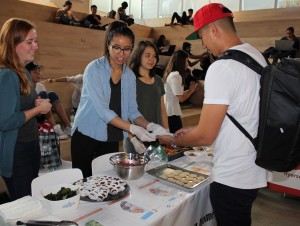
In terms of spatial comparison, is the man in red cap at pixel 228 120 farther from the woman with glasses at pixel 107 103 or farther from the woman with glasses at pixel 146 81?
the woman with glasses at pixel 146 81

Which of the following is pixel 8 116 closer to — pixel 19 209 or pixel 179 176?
pixel 19 209

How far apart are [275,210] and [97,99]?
1.96 metres

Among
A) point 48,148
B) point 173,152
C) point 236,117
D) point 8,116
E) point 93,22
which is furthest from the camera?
point 93,22

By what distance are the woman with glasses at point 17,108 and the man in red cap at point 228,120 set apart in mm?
872

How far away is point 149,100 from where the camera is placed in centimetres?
225

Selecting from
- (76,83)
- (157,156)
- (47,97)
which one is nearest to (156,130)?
(157,156)

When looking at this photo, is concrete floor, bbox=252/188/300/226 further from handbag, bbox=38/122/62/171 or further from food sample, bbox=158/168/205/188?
handbag, bbox=38/122/62/171

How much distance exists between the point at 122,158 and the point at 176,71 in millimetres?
1830

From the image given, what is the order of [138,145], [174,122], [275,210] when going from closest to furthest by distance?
[138,145]
[275,210]
[174,122]

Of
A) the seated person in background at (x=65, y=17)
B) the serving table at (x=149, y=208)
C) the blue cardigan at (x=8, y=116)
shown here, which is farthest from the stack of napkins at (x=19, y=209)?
the seated person in background at (x=65, y=17)

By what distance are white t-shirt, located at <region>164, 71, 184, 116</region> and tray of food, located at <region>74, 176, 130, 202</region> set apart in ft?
6.43

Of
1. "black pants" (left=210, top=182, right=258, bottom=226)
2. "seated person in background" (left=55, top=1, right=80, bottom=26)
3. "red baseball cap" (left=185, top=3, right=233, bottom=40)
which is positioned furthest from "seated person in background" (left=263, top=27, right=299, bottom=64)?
"black pants" (left=210, top=182, right=258, bottom=226)

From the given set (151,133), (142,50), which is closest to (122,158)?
(151,133)

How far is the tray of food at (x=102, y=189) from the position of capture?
1.15m
